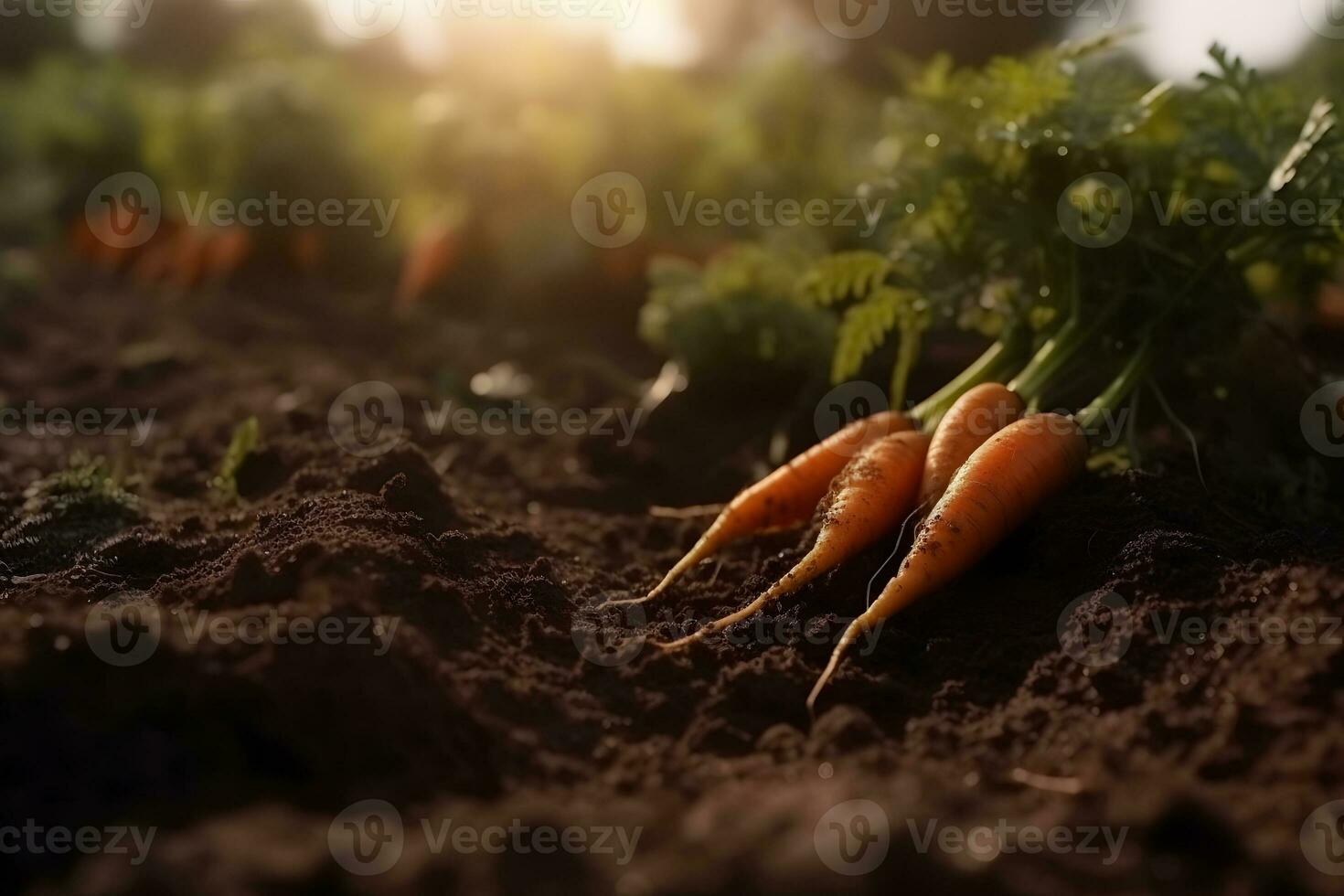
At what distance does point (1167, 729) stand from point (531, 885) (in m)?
1.46

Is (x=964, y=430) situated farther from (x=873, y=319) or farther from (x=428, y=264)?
(x=428, y=264)

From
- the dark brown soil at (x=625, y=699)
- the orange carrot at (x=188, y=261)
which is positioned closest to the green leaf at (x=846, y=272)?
the dark brown soil at (x=625, y=699)

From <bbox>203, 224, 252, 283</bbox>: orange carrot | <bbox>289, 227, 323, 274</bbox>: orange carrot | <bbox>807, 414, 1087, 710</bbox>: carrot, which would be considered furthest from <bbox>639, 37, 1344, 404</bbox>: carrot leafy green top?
<bbox>203, 224, 252, 283</bbox>: orange carrot

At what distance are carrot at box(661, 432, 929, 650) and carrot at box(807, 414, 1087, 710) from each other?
0.22 m

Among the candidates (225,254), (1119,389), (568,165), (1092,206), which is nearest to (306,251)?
(225,254)

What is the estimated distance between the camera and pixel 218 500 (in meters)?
3.77

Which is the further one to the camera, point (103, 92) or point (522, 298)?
point (103, 92)

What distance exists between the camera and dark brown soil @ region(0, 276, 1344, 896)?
5.66ft

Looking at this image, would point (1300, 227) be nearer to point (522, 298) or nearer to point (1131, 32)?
point (1131, 32)

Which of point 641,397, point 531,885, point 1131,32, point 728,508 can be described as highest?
A: point 1131,32

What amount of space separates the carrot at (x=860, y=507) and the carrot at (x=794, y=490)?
17 cm

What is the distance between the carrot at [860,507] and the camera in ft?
9.82

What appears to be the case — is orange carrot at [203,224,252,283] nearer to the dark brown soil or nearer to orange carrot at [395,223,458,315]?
orange carrot at [395,223,458,315]

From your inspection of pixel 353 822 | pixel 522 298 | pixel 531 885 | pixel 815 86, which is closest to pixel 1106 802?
pixel 531 885
